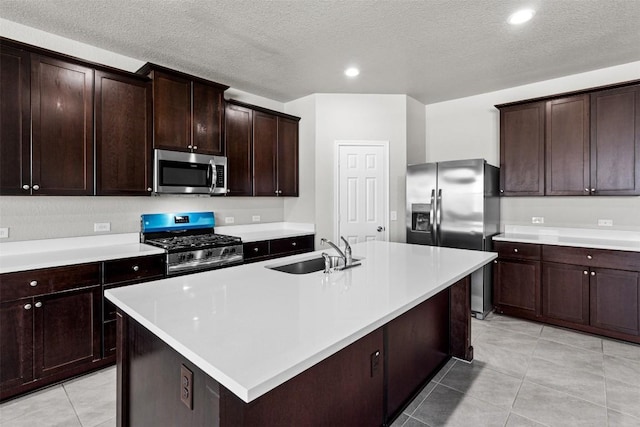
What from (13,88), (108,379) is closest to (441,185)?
(108,379)

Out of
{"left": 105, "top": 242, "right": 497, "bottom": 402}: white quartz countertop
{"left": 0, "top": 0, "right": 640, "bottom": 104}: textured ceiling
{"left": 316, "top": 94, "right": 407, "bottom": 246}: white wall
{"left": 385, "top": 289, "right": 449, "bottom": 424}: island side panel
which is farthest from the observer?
{"left": 316, "top": 94, "right": 407, "bottom": 246}: white wall

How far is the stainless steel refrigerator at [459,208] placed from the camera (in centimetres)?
370

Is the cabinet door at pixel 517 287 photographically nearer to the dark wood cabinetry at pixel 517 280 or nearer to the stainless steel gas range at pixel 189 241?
the dark wood cabinetry at pixel 517 280

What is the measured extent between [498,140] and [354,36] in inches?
103

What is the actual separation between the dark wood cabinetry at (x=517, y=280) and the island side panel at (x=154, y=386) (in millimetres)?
3668

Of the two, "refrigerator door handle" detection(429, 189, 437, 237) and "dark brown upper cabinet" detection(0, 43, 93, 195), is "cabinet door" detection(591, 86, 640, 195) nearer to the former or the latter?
"refrigerator door handle" detection(429, 189, 437, 237)

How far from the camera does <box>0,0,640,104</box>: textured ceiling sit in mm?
2480

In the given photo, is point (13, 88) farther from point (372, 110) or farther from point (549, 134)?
point (549, 134)

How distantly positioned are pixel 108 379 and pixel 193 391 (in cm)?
198

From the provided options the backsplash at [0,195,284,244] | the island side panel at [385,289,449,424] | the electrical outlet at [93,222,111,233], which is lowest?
the island side panel at [385,289,449,424]

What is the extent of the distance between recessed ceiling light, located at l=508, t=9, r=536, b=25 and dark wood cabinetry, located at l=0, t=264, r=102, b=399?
12.6 ft

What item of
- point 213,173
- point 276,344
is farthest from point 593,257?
point 213,173

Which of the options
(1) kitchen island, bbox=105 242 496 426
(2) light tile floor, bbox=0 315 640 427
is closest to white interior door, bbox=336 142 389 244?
(2) light tile floor, bbox=0 315 640 427

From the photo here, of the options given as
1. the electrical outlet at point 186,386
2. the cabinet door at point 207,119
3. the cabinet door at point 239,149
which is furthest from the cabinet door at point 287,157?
the electrical outlet at point 186,386
